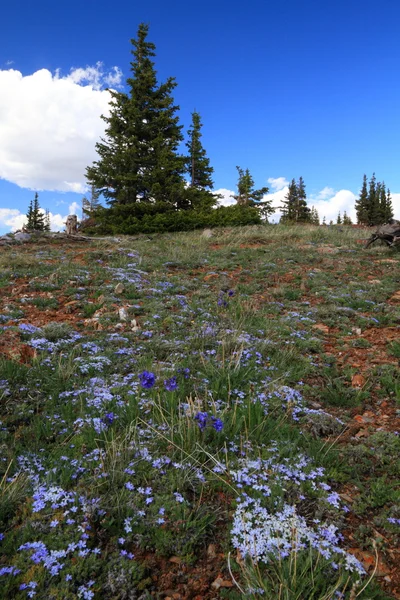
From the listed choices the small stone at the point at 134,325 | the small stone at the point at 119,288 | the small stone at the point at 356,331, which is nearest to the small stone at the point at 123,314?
the small stone at the point at 134,325

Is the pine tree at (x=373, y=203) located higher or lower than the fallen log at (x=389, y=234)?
higher

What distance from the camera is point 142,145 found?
22.5 metres

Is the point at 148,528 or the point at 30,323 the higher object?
the point at 30,323

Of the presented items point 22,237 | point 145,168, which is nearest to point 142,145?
point 145,168

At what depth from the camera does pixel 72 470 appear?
8.30ft

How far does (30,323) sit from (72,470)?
11.5 ft

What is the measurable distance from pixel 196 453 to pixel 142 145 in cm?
2274

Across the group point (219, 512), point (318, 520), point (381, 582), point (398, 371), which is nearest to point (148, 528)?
point (219, 512)

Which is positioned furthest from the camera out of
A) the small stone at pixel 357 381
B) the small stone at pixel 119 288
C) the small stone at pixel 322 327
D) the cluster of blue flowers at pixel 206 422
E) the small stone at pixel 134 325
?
the small stone at pixel 119 288

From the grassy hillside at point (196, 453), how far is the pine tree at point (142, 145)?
55.7 feet

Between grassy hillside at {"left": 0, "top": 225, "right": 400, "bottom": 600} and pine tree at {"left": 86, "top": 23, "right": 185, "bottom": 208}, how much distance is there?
55.7 feet

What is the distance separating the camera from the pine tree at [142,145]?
2162cm

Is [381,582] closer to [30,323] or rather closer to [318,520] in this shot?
[318,520]

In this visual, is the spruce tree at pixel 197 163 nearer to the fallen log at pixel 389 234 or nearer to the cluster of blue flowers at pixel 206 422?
the fallen log at pixel 389 234
